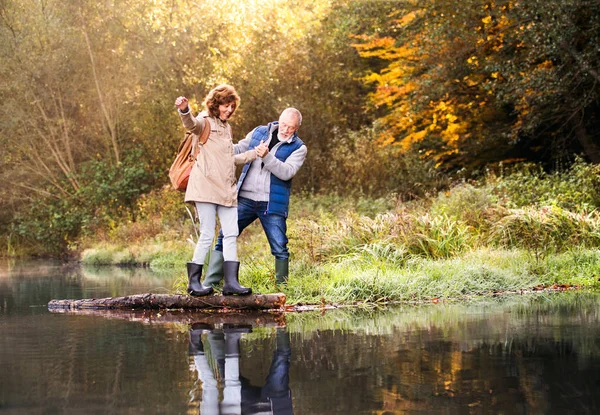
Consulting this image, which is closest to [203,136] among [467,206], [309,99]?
[467,206]

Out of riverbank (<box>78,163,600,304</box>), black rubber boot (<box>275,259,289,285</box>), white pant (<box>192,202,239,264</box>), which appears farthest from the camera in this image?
riverbank (<box>78,163,600,304</box>)

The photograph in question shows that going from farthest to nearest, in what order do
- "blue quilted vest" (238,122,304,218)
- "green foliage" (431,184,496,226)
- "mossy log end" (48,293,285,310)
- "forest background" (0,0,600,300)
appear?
"forest background" (0,0,600,300) < "green foliage" (431,184,496,226) < "blue quilted vest" (238,122,304,218) < "mossy log end" (48,293,285,310)

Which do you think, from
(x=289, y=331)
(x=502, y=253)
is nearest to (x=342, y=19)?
(x=502, y=253)

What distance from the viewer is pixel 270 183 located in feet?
35.0

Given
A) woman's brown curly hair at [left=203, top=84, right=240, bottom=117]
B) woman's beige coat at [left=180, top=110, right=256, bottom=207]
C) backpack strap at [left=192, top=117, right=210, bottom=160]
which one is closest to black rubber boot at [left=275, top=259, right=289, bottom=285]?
woman's beige coat at [left=180, top=110, right=256, bottom=207]

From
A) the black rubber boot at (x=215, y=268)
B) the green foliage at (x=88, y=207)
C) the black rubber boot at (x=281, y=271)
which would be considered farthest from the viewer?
the green foliage at (x=88, y=207)

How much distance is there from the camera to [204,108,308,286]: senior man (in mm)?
10664

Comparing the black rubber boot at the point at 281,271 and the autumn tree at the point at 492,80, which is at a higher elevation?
the autumn tree at the point at 492,80

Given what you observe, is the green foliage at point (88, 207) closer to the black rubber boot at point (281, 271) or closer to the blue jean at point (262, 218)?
the black rubber boot at point (281, 271)

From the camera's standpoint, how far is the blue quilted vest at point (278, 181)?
10.7 meters

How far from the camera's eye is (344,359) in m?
6.88

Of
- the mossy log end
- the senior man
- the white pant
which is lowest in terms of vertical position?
the mossy log end

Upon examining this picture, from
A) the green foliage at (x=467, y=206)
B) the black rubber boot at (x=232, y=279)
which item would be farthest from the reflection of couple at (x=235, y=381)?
the green foliage at (x=467, y=206)

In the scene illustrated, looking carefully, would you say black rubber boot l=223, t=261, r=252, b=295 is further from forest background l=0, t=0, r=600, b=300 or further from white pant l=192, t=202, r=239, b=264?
forest background l=0, t=0, r=600, b=300
